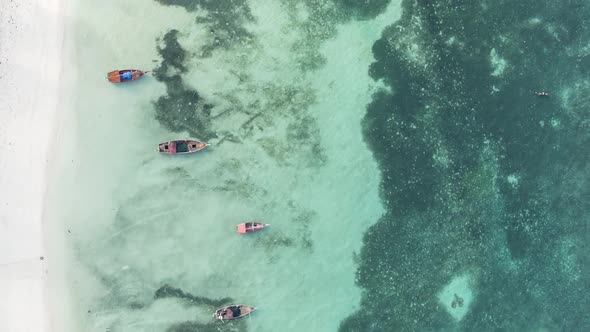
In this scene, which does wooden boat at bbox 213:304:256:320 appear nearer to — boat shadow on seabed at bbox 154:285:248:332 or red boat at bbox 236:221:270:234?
boat shadow on seabed at bbox 154:285:248:332

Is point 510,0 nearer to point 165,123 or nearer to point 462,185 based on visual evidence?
point 462,185

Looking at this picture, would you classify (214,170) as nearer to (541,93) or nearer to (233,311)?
(233,311)

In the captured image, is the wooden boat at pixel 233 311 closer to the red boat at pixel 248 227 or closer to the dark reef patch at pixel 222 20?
the red boat at pixel 248 227

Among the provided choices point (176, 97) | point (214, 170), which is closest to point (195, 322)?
point (214, 170)

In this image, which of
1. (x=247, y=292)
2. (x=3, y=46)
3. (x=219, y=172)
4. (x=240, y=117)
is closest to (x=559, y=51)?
(x=240, y=117)

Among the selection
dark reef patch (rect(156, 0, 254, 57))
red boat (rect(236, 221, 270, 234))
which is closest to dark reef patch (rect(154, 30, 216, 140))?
dark reef patch (rect(156, 0, 254, 57))

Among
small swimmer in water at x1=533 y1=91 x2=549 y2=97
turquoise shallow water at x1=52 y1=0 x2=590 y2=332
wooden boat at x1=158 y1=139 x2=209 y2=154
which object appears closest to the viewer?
wooden boat at x1=158 y1=139 x2=209 y2=154
